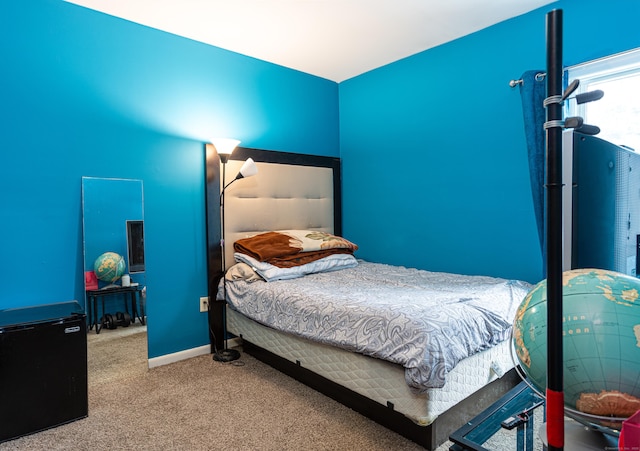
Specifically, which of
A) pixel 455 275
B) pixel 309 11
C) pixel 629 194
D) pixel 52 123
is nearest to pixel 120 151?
pixel 52 123

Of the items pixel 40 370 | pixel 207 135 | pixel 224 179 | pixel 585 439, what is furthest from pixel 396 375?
pixel 207 135

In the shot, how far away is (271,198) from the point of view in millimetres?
3428

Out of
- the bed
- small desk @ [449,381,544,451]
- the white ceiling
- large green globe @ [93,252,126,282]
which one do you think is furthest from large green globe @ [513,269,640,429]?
large green globe @ [93,252,126,282]

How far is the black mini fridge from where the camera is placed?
73.9 inches

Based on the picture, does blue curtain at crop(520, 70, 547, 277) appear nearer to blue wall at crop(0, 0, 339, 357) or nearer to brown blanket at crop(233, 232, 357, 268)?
brown blanket at crop(233, 232, 357, 268)

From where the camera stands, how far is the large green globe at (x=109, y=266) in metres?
2.54

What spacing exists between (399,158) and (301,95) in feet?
3.81

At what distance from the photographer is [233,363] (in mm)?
2838

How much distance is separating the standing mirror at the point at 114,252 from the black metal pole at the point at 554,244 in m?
2.68

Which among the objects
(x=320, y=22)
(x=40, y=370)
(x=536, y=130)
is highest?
(x=320, y=22)

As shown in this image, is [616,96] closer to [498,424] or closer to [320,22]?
[320,22]

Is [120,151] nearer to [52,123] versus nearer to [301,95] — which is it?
[52,123]

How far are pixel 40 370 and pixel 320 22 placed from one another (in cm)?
278

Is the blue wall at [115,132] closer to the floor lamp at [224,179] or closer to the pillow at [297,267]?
the floor lamp at [224,179]
